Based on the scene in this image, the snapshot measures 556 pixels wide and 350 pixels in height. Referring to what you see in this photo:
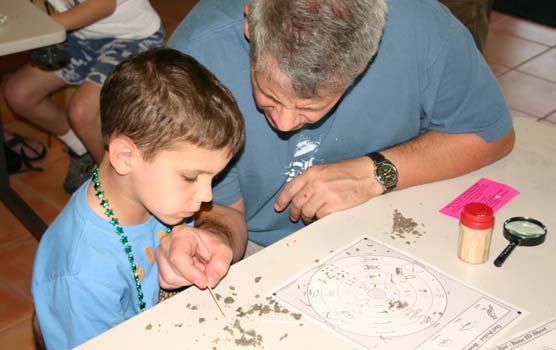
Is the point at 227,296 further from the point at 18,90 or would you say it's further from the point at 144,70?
the point at 18,90

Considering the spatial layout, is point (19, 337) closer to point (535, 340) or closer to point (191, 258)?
point (191, 258)

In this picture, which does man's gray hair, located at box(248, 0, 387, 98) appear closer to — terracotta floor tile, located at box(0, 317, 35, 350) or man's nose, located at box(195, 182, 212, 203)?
man's nose, located at box(195, 182, 212, 203)

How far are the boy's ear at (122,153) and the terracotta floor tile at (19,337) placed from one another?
4.05ft

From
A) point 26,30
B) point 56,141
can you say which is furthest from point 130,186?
point 56,141

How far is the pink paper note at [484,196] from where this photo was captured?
1.65 meters

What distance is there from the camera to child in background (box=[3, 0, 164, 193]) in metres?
2.84

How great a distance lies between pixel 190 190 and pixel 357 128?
55cm

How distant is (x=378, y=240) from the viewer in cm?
154

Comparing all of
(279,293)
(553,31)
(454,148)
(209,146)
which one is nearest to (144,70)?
(209,146)

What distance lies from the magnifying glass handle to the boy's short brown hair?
0.56 metres

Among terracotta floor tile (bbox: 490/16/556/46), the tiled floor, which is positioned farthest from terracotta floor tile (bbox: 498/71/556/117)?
terracotta floor tile (bbox: 490/16/556/46)

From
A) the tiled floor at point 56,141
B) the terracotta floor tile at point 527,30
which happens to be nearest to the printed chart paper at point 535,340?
the tiled floor at point 56,141

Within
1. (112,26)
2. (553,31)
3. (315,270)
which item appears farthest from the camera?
(553,31)

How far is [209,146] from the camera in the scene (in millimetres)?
1365
